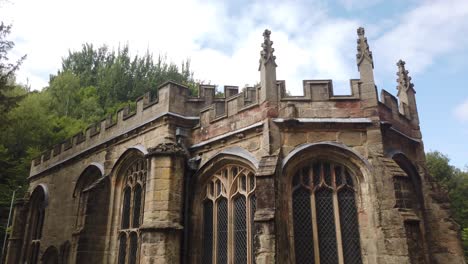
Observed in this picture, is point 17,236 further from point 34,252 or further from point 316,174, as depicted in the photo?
point 316,174

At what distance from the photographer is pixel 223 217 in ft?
31.2

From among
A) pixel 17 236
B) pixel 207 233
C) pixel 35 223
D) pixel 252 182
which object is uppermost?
pixel 252 182

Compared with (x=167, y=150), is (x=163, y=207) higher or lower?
lower

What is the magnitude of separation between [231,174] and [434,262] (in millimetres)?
5551

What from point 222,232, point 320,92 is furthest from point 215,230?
point 320,92

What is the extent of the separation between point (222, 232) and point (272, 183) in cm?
239

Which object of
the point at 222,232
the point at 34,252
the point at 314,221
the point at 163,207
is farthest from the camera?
the point at 34,252

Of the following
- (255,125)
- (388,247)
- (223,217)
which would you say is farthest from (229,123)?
(388,247)

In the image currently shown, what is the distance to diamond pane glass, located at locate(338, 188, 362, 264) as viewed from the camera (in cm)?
789

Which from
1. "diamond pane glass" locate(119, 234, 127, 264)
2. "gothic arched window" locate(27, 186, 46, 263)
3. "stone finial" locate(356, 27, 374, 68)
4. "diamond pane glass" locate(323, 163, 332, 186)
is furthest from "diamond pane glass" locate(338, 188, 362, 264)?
"gothic arched window" locate(27, 186, 46, 263)

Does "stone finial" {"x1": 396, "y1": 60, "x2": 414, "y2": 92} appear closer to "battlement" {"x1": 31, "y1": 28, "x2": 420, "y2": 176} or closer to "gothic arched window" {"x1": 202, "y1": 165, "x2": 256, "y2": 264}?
"battlement" {"x1": 31, "y1": 28, "x2": 420, "y2": 176}

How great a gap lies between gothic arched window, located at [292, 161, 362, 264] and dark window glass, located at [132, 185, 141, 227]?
5225mm

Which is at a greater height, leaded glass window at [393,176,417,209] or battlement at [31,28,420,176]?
battlement at [31,28,420,176]

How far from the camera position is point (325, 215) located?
8273 mm
